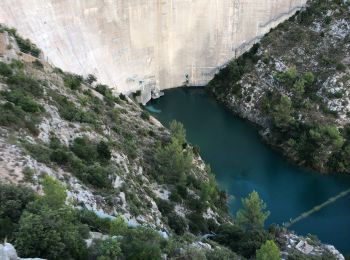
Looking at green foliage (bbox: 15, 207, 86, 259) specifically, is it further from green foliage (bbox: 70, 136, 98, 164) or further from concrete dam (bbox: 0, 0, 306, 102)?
concrete dam (bbox: 0, 0, 306, 102)

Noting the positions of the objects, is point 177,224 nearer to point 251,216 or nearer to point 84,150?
point 84,150

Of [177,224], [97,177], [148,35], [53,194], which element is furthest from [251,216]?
[148,35]

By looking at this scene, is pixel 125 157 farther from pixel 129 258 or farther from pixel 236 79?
pixel 236 79

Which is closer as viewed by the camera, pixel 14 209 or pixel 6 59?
pixel 14 209

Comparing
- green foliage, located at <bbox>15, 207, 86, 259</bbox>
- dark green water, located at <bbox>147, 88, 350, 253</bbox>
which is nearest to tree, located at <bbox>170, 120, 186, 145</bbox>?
dark green water, located at <bbox>147, 88, 350, 253</bbox>

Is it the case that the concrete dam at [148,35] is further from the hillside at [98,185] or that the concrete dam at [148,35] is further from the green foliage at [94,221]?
the green foliage at [94,221]

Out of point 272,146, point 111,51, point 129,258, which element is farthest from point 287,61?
point 129,258
